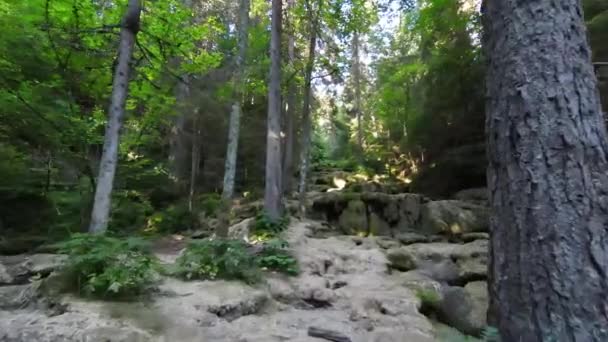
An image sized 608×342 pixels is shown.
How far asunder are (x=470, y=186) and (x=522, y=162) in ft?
39.1

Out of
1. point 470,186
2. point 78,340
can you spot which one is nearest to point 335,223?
point 470,186

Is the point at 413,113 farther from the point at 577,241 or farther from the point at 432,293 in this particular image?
the point at 577,241

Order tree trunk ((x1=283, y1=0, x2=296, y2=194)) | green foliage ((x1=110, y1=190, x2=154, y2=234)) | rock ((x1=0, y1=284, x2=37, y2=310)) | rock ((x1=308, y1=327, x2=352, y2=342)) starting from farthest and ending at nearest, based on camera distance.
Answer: tree trunk ((x1=283, y1=0, x2=296, y2=194))
green foliage ((x1=110, y1=190, x2=154, y2=234))
rock ((x1=0, y1=284, x2=37, y2=310))
rock ((x1=308, y1=327, x2=352, y2=342))

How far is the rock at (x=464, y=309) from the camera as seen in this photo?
403cm

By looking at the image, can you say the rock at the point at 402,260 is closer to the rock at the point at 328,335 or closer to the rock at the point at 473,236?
the rock at the point at 473,236

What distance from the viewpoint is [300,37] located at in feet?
55.8

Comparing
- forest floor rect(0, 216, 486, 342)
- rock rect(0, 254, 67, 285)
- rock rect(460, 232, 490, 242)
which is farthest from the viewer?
rock rect(460, 232, 490, 242)

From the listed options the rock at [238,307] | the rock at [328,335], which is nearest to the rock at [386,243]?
the rock at [238,307]

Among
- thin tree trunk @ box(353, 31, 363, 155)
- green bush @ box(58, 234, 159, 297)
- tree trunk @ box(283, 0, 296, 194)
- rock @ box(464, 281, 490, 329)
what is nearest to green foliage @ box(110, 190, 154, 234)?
green bush @ box(58, 234, 159, 297)

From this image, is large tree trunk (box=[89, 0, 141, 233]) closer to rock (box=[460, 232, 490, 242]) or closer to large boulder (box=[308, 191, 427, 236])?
large boulder (box=[308, 191, 427, 236])

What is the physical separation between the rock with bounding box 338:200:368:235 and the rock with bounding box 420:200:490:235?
6.01 ft

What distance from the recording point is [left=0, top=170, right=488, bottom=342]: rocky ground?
3.19 m

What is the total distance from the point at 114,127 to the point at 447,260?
260 inches

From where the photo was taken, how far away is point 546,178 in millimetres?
2156
